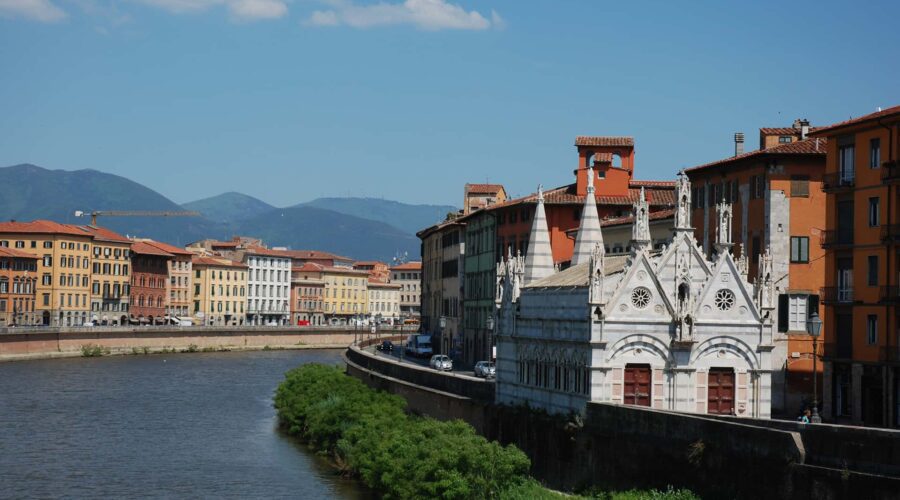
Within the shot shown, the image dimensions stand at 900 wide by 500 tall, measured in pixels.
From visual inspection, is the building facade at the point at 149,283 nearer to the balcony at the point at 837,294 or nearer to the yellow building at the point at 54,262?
the yellow building at the point at 54,262

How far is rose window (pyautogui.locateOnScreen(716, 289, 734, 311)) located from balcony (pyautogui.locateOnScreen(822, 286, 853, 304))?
7.58 m

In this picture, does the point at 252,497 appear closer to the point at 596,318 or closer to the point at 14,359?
the point at 596,318

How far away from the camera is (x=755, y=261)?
182 ft

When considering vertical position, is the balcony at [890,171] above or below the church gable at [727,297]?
above

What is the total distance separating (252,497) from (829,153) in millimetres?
21112

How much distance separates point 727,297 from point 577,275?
475 centimetres

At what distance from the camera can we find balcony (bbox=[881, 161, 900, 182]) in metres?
43.8

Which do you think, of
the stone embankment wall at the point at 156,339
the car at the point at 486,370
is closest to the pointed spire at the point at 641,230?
the car at the point at 486,370

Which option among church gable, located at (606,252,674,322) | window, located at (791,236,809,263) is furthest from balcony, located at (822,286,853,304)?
church gable, located at (606,252,674,322)

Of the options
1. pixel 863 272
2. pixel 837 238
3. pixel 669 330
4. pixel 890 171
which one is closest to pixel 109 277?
pixel 837 238

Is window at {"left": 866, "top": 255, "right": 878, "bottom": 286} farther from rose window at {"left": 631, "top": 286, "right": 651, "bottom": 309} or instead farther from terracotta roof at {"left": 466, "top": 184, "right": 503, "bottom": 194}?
terracotta roof at {"left": 466, "top": 184, "right": 503, "bottom": 194}

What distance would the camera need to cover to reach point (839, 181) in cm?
4681

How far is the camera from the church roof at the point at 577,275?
4136 centimetres

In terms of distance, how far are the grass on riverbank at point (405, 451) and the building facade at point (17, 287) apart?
8226 centimetres
